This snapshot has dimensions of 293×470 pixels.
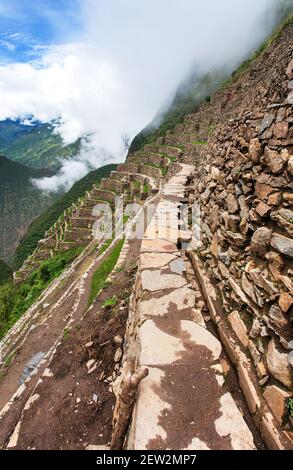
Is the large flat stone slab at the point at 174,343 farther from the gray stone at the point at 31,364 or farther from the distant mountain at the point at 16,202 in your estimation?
the distant mountain at the point at 16,202

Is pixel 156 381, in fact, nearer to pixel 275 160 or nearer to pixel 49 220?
pixel 275 160

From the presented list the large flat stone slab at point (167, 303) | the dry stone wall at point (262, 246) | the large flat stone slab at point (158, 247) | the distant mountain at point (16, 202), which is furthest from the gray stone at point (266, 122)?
the distant mountain at point (16, 202)

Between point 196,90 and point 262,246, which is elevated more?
point 196,90

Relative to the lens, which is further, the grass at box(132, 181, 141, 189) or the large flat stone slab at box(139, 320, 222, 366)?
the grass at box(132, 181, 141, 189)

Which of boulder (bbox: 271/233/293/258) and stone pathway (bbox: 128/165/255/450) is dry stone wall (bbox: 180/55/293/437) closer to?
boulder (bbox: 271/233/293/258)

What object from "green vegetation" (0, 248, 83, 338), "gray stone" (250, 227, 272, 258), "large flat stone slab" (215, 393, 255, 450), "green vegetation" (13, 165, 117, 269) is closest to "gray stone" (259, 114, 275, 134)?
"gray stone" (250, 227, 272, 258)

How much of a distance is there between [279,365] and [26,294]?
67.5ft

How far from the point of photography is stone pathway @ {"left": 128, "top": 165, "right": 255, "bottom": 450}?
1966 mm

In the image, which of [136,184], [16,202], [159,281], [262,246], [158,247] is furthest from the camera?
[16,202]

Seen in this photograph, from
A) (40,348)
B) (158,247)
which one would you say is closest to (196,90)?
(40,348)

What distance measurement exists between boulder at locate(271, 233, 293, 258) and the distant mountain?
12442 cm

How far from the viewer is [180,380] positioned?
2414 millimetres

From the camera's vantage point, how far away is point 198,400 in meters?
2.25

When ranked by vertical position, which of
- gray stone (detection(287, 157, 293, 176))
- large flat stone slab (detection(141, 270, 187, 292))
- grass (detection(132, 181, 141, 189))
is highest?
grass (detection(132, 181, 141, 189))
